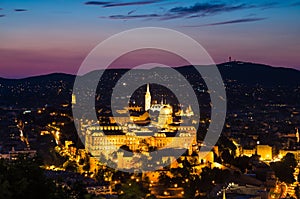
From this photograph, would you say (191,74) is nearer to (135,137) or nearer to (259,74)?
(259,74)

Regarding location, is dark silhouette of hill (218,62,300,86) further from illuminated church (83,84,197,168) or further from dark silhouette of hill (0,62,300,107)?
illuminated church (83,84,197,168)

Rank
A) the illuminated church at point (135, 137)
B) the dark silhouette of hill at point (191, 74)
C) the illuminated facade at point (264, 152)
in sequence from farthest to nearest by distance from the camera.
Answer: the dark silhouette of hill at point (191, 74), the illuminated church at point (135, 137), the illuminated facade at point (264, 152)

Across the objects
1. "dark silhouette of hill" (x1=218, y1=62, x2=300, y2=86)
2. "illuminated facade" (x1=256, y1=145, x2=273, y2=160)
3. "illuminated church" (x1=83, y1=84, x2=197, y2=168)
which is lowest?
"illuminated facade" (x1=256, y1=145, x2=273, y2=160)

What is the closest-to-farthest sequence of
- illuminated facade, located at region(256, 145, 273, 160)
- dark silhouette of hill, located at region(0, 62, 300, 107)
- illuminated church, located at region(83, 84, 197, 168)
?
illuminated facade, located at region(256, 145, 273, 160)
illuminated church, located at region(83, 84, 197, 168)
dark silhouette of hill, located at region(0, 62, 300, 107)

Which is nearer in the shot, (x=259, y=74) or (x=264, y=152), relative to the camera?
(x=264, y=152)

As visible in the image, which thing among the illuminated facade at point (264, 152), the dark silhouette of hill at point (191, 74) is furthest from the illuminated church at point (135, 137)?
the dark silhouette of hill at point (191, 74)

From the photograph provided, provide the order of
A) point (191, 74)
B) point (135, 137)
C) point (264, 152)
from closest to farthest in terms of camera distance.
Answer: point (264, 152)
point (135, 137)
point (191, 74)

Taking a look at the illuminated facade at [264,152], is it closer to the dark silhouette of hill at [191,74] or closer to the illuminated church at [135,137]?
the illuminated church at [135,137]

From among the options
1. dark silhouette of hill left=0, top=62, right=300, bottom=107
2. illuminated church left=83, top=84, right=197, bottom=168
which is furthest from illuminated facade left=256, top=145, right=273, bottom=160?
dark silhouette of hill left=0, top=62, right=300, bottom=107

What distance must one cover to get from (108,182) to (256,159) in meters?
9.81

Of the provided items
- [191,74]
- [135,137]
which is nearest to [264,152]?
[135,137]

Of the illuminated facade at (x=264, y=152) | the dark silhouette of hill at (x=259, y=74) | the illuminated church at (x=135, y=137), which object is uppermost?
the dark silhouette of hill at (x=259, y=74)

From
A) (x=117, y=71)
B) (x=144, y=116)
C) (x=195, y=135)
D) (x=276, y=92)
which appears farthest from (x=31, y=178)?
(x=276, y=92)

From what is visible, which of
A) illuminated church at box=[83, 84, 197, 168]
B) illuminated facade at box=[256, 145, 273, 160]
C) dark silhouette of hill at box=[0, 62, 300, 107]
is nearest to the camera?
illuminated facade at box=[256, 145, 273, 160]
